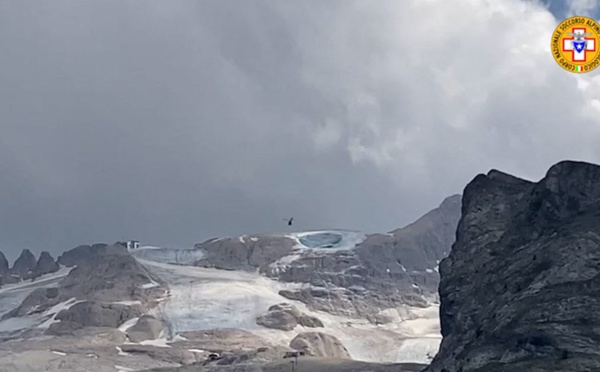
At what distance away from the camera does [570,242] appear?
96.9 m

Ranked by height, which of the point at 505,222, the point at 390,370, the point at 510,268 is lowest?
the point at 390,370

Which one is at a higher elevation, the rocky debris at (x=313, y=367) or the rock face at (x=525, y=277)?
the rock face at (x=525, y=277)

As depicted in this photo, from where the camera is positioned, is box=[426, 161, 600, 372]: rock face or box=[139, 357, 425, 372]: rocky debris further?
box=[139, 357, 425, 372]: rocky debris

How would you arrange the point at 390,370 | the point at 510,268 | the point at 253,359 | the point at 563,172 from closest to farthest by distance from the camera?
the point at 510,268, the point at 563,172, the point at 390,370, the point at 253,359

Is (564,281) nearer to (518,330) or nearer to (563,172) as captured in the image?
(518,330)

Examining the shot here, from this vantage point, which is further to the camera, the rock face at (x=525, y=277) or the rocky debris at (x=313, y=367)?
the rocky debris at (x=313, y=367)

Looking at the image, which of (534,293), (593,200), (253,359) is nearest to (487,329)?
(534,293)

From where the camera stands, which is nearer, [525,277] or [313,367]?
[525,277]

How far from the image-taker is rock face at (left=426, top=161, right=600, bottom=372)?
282 feet

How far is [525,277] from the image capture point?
100 m

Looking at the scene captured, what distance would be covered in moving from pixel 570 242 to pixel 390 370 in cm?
6468

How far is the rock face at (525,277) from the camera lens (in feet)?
282

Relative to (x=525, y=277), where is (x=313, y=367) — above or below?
below

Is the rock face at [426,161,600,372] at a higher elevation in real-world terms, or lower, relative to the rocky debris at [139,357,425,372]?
higher
